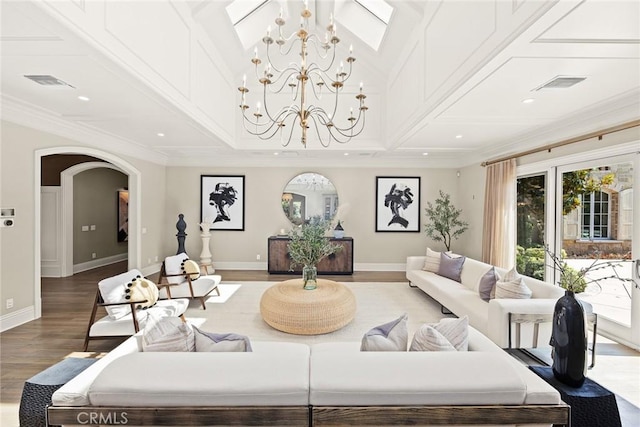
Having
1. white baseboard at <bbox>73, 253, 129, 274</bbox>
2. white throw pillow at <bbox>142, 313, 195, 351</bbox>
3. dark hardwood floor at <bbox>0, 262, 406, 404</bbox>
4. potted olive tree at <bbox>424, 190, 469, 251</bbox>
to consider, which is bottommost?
dark hardwood floor at <bbox>0, 262, 406, 404</bbox>

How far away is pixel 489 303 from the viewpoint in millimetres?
3031

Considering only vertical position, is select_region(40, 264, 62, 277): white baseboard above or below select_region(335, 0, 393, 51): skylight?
below

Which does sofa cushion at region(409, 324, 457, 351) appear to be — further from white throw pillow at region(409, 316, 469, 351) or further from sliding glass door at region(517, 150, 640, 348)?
sliding glass door at region(517, 150, 640, 348)

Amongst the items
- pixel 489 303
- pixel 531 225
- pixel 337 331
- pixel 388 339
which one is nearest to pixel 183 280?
pixel 337 331

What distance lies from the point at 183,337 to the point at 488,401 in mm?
1536

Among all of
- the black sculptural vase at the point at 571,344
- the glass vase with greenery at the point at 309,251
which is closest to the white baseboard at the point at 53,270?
the glass vase with greenery at the point at 309,251

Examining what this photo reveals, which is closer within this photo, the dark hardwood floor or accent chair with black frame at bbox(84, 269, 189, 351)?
the dark hardwood floor

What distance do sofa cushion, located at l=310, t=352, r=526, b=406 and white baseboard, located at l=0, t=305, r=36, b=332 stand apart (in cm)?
433

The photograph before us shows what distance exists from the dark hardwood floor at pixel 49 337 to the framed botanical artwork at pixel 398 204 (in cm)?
551

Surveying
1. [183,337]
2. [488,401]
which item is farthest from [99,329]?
[488,401]

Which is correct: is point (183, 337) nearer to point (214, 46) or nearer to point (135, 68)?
point (135, 68)

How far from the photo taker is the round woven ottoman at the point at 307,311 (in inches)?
136

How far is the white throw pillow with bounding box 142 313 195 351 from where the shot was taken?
164cm

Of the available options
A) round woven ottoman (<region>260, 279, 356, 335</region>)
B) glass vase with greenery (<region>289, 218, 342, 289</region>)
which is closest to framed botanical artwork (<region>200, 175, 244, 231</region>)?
glass vase with greenery (<region>289, 218, 342, 289</region>)
